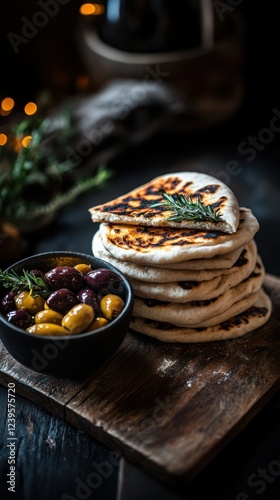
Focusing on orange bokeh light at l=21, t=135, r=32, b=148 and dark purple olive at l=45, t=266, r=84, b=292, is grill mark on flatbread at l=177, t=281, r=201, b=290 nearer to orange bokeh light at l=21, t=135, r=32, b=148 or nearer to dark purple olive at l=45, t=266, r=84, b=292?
dark purple olive at l=45, t=266, r=84, b=292

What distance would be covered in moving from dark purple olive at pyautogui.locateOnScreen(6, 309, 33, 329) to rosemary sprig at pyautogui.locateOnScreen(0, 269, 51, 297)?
0.31 ft

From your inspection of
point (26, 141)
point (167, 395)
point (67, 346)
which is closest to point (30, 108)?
point (26, 141)

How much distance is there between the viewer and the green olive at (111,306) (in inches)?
90.2

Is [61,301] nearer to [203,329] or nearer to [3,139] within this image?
[203,329]

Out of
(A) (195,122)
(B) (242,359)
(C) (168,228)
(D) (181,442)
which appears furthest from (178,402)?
(A) (195,122)

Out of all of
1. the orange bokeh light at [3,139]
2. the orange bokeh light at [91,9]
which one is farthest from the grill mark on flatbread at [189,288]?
the orange bokeh light at [91,9]

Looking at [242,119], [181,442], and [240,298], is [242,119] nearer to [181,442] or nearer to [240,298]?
[240,298]

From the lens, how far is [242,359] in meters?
2.50

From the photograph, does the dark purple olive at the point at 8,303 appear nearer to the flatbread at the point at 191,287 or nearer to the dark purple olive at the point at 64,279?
the dark purple olive at the point at 64,279

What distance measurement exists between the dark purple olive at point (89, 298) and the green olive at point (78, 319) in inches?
2.1

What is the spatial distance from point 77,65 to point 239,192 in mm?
2519

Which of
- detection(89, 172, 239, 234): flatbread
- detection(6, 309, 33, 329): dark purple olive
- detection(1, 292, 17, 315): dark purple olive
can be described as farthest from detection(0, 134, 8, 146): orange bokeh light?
detection(6, 309, 33, 329): dark purple olive

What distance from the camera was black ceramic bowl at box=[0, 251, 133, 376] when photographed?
2.19 meters

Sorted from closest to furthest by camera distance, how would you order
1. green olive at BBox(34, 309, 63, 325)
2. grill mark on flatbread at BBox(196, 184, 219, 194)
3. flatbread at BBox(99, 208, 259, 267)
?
1. green olive at BBox(34, 309, 63, 325)
2. flatbread at BBox(99, 208, 259, 267)
3. grill mark on flatbread at BBox(196, 184, 219, 194)
